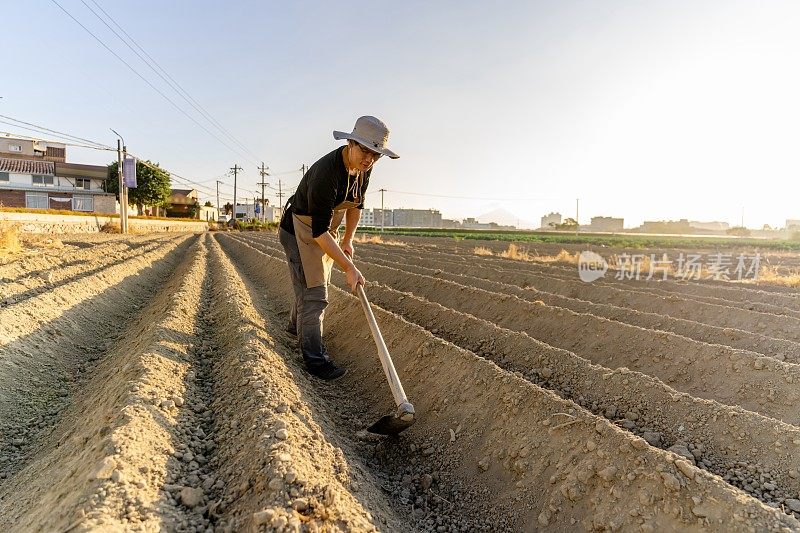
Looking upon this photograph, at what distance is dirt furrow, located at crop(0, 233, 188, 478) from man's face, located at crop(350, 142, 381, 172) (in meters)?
2.69

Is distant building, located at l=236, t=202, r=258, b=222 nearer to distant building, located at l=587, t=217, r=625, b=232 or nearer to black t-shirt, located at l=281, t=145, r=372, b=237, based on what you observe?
distant building, located at l=587, t=217, r=625, b=232

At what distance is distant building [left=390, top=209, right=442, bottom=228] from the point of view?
11512 cm

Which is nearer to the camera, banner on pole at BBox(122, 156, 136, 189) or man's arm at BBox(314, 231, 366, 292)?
man's arm at BBox(314, 231, 366, 292)

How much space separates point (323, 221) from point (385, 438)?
1.57 metres

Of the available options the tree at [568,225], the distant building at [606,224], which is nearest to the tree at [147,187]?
the tree at [568,225]

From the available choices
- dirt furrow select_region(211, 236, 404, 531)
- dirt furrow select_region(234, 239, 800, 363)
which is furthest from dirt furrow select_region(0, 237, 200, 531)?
dirt furrow select_region(234, 239, 800, 363)

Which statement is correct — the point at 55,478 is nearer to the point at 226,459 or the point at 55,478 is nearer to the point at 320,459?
the point at 226,459

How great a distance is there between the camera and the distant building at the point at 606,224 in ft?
323

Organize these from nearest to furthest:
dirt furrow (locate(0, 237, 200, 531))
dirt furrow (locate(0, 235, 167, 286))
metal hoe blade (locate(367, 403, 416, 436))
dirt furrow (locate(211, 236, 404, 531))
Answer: dirt furrow (locate(0, 237, 200, 531)) < dirt furrow (locate(211, 236, 404, 531)) < metal hoe blade (locate(367, 403, 416, 436)) < dirt furrow (locate(0, 235, 167, 286))

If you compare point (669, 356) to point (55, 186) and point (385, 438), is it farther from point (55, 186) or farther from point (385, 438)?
point (55, 186)

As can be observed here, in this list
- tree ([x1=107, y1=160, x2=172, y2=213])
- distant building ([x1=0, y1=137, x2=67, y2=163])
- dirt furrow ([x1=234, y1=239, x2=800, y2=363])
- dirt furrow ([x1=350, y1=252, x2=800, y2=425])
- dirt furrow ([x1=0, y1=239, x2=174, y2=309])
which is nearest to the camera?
dirt furrow ([x1=350, y1=252, x2=800, y2=425])

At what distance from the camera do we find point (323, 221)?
3523mm

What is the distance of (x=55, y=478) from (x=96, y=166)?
166ft

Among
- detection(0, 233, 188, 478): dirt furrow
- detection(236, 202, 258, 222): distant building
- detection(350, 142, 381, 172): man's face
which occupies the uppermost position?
detection(236, 202, 258, 222): distant building
